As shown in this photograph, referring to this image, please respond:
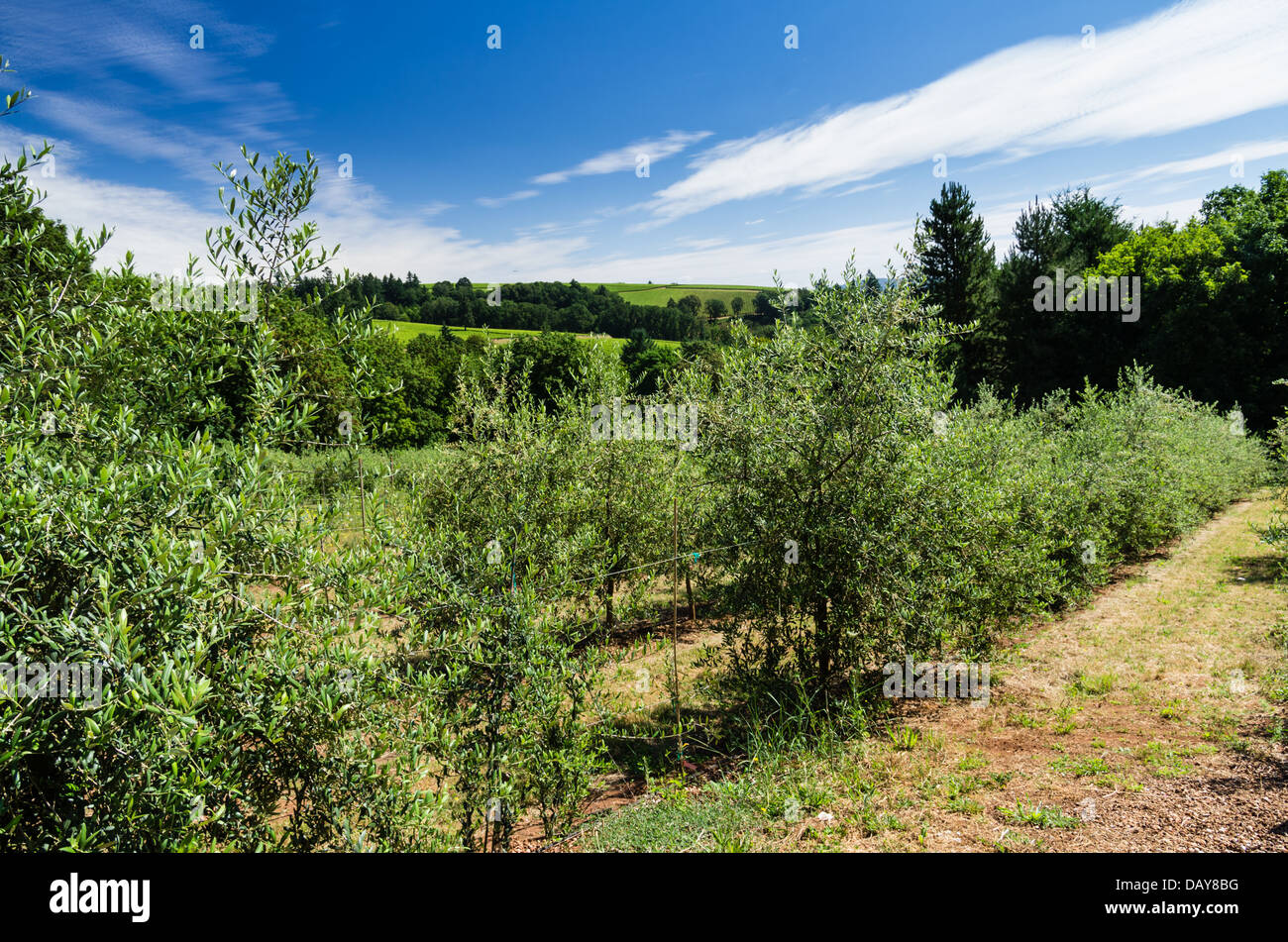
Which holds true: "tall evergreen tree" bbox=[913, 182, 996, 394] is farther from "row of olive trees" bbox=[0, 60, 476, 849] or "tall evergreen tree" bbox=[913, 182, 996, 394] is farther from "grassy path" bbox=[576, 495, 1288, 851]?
"row of olive trees" bbox=[0, 60, 476, 849]

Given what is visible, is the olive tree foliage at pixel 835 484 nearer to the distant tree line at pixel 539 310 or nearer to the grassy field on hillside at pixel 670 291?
the distant tree line at pixel 539 310

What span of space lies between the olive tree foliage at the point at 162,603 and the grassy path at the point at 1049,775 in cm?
245

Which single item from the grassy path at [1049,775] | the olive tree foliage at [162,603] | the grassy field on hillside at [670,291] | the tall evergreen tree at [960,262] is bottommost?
the grassy path at [1049,775]

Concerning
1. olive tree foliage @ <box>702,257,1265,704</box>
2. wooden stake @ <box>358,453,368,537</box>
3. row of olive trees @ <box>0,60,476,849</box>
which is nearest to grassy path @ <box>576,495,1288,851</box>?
olive tree foliage @ <box>702,257,1265,704</box>

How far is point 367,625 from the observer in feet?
10.8

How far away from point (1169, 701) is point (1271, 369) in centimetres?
3541

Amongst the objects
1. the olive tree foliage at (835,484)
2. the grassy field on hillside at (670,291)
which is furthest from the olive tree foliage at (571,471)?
the grassy field on hillside at (670,291)

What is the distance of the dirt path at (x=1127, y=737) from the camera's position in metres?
4.46

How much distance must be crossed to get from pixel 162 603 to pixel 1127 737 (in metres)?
7.85

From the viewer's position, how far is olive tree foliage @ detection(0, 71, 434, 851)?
2.55 m

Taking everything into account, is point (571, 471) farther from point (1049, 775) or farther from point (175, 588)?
point (175, 588)

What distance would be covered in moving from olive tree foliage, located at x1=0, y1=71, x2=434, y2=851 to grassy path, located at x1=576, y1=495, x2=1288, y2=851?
2.45m
